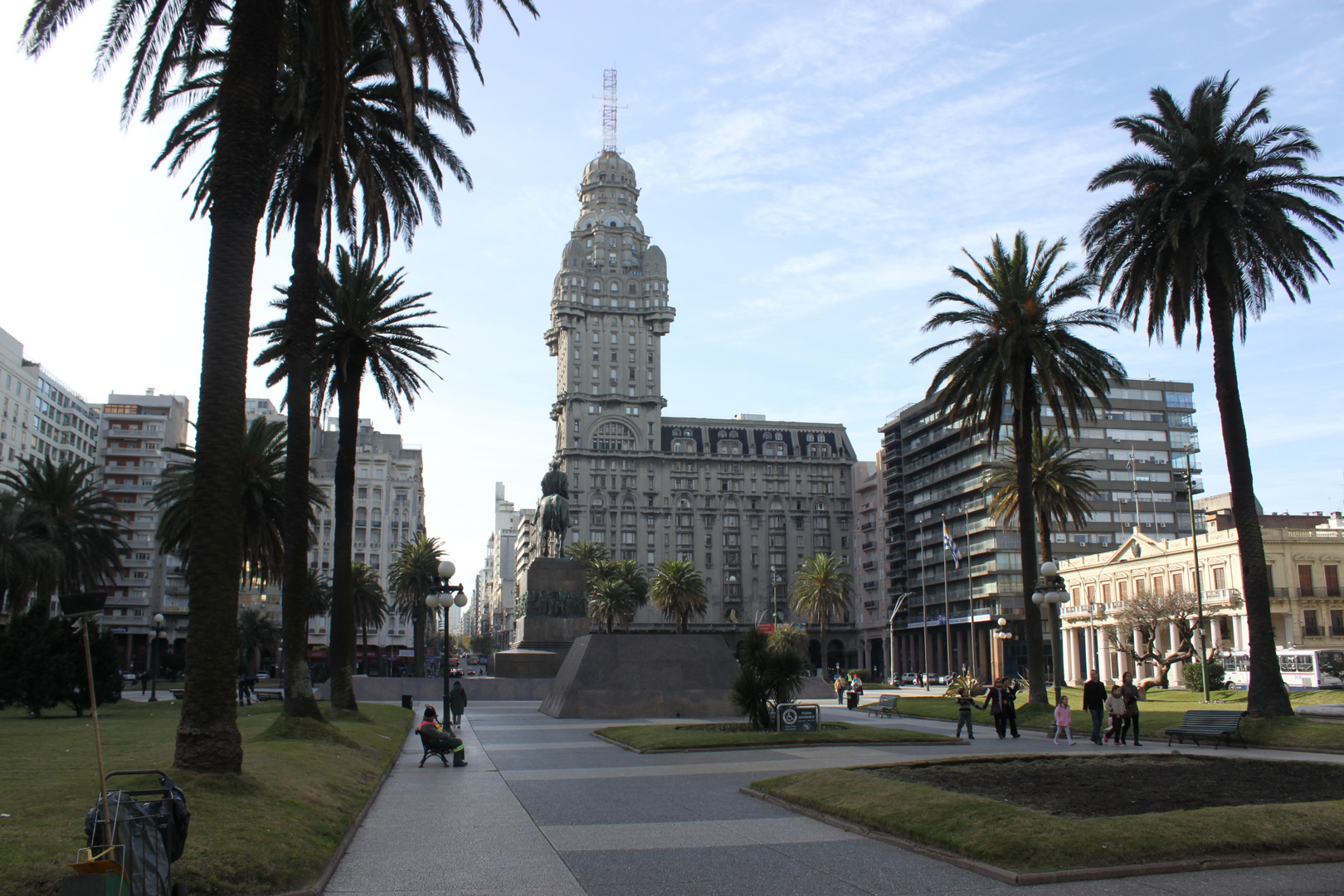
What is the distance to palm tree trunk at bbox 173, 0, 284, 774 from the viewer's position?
43.6ft

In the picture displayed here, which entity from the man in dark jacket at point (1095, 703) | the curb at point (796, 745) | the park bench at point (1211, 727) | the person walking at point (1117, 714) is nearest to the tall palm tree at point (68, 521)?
the curb at point (796, 745)

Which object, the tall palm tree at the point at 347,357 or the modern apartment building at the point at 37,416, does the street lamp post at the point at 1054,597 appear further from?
the modern apartment building at the point at 37,416

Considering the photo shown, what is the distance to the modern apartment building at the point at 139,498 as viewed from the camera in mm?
115125

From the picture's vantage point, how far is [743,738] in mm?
23750

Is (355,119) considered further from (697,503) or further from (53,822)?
(697,503)

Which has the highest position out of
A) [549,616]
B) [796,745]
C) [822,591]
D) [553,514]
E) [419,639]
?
[553,514]

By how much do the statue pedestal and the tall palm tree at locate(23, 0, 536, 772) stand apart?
34120 millimetres

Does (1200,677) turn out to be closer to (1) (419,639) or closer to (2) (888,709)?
(2) (888,709)

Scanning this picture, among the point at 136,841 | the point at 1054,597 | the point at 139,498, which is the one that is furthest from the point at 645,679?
the point at 139,498

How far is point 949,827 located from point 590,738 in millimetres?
17349

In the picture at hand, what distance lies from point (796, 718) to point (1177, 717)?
13.8 meters

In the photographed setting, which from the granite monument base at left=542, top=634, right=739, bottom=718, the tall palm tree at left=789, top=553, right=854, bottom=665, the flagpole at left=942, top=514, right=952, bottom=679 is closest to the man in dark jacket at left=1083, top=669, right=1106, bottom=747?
the granite monument base at left=542, top=634, right=739, bottom=718

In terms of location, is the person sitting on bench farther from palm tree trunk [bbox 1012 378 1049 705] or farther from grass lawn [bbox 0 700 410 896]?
palm tree trunk [bbox 1012 378 1049 705]

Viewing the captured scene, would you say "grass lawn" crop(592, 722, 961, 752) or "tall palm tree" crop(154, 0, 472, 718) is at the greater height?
"tall palm tree" crop(154, 0, 472, 718)
